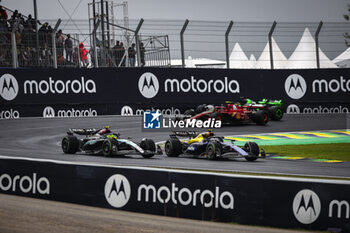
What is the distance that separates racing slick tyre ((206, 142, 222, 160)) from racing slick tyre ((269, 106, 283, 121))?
741 cm

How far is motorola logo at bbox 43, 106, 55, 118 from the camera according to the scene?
18094mm

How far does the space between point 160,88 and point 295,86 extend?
508 cm

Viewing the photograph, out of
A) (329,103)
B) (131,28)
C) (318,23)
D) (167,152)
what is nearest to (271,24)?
(318,23)

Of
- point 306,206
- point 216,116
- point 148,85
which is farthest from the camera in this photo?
point 148,85

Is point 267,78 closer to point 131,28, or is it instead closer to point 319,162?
point 131,28

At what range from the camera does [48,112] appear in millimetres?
18141

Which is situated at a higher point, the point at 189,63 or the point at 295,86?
the point at 189,63

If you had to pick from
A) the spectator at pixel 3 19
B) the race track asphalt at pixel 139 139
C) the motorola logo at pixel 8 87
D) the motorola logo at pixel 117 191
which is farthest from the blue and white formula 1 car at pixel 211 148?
Answer: the spectator at pixel 3 19

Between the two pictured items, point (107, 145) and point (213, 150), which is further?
point (107, 145)

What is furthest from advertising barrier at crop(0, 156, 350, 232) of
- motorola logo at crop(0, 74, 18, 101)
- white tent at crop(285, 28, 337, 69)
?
white tent at crop(285, 28, 337, 69)

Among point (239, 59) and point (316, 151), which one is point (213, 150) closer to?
point (316, 151)

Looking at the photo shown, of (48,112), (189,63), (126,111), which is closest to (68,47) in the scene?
(48,112)

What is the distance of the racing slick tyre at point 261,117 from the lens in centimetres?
1633

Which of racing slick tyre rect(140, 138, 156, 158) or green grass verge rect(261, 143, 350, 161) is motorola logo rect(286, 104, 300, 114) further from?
racing slick tyre rect(140, 138, 156, 158)
